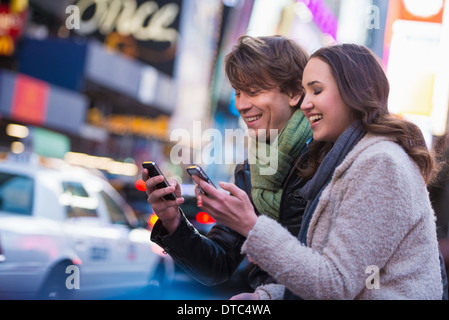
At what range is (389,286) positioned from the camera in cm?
161

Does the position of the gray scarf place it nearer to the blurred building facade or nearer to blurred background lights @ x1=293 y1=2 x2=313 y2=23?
the blurred building facade

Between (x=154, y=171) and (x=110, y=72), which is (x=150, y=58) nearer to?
(x=110, y=72)

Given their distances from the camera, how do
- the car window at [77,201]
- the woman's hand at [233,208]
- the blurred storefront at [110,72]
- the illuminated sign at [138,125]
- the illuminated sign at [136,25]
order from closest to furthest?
1. the woman's hand at [233,208]
2. the car window at [77,201]
3. the blurred storefront at [110,72]
4. the illuminated sign at [136,25]
5. the illuminated sign at [138,125]

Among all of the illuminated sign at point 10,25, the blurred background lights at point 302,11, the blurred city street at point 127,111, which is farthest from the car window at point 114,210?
the illuminated sign at point 10,25

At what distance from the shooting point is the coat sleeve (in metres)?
1.52

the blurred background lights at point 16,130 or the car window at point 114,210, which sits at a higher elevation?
the blurred background lights at point 16,130

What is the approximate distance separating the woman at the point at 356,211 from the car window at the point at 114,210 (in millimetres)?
5946

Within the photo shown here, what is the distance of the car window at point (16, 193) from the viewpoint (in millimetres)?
6100

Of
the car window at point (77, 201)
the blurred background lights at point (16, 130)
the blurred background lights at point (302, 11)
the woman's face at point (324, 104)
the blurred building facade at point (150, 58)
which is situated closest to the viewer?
the woman's face at point (324, 104)

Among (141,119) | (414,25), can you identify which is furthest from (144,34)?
(414,25)

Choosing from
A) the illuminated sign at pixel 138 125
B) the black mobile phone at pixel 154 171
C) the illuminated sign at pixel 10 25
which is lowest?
the illuminated sign at pixel 138 125

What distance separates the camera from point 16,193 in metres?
6.21

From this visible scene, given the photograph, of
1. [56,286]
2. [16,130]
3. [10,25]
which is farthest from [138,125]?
[56,286]

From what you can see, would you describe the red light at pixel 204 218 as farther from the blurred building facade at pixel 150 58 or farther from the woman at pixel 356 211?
the woman at pixel 356 211
